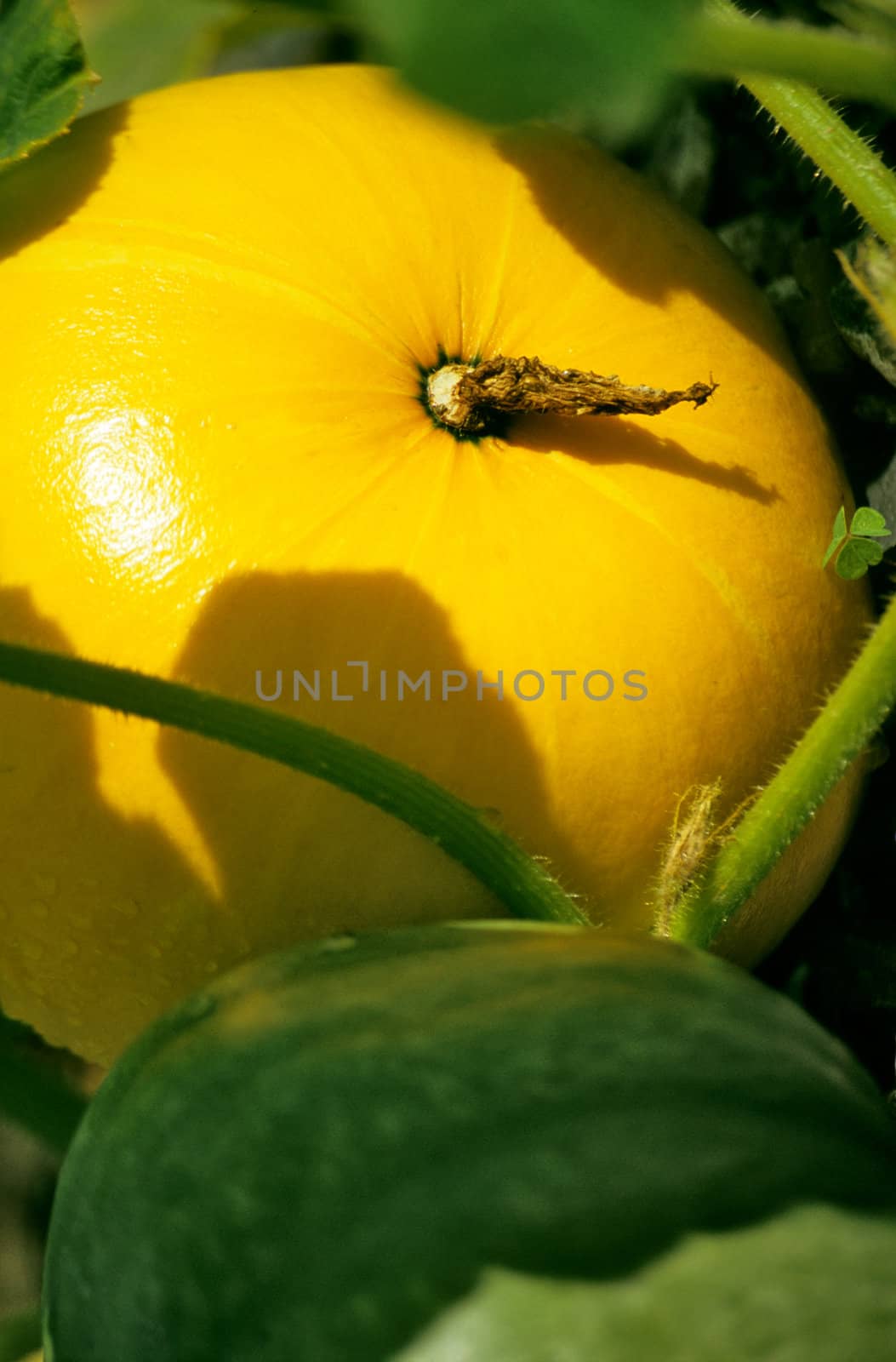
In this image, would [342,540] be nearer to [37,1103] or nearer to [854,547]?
[854,547]

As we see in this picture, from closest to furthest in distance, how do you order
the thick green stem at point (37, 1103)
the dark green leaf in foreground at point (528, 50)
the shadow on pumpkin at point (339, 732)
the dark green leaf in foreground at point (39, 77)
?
1. the dark green leaf in foreground at point (528, 50)
2. the shadow on pumpkin at point (339, 732)
3. the dark green leaf in foreground at point (39, 77)
4. the thick green stem at point (37, 1103)

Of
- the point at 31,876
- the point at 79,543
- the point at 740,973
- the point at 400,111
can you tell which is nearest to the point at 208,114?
the point at 400,111

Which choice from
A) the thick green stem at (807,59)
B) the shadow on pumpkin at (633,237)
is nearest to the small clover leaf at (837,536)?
the shadow on pumpkin at (633,237)

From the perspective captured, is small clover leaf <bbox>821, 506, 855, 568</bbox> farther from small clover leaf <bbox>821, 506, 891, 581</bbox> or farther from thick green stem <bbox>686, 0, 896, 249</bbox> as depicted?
thick green stem <bbox>686, 0, 896, 249</bbox>

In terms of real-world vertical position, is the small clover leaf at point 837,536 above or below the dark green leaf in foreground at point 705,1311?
above

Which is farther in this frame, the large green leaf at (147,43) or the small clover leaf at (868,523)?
the large green leaf at (147,43)

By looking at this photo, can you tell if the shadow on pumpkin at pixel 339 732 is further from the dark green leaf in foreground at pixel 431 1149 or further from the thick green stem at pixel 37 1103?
the thick green stem at pixel 37 1103

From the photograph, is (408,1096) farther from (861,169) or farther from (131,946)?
(861,169)
